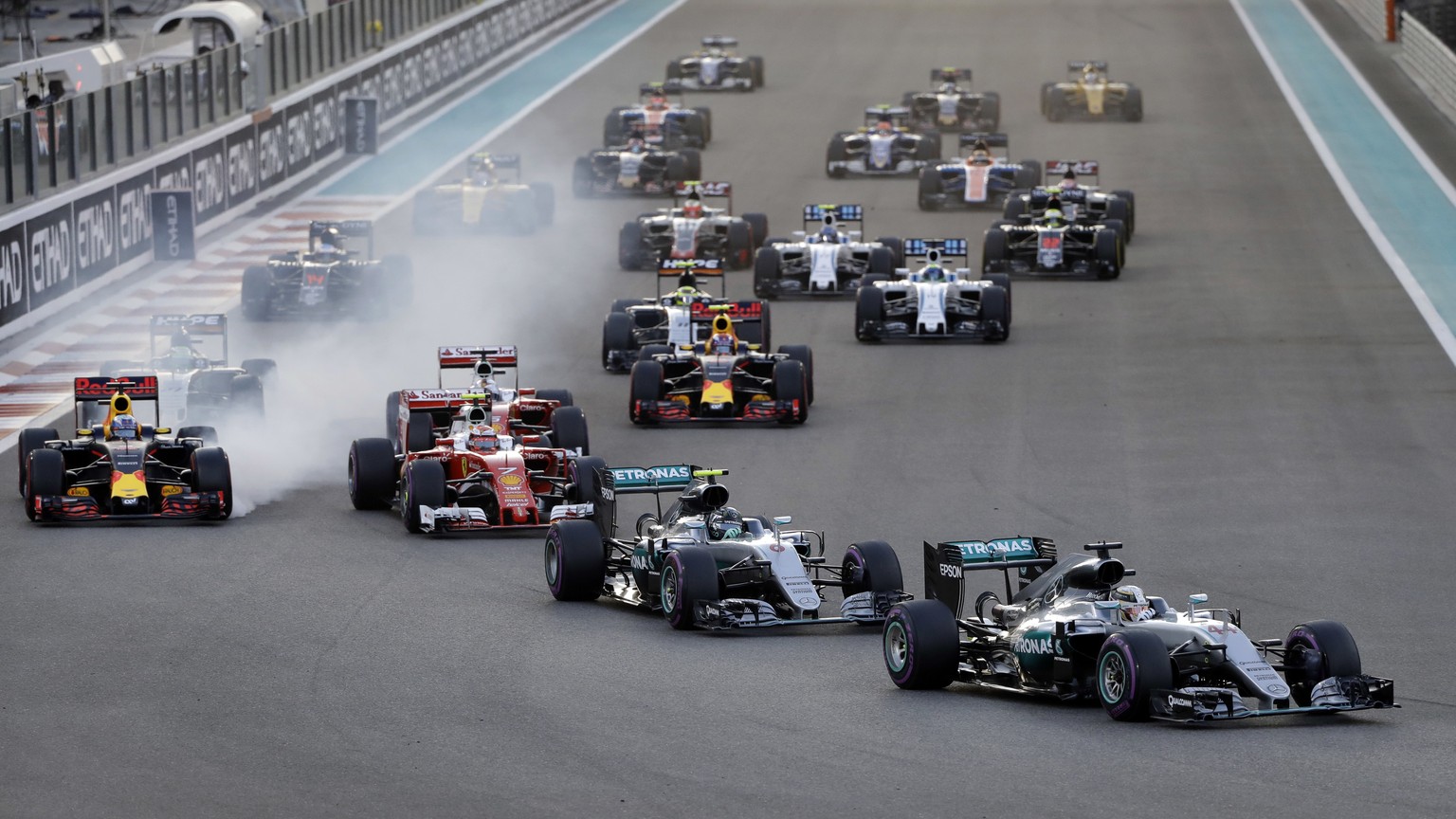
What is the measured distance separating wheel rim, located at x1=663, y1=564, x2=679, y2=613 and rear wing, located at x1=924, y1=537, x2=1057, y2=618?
90.5 inches

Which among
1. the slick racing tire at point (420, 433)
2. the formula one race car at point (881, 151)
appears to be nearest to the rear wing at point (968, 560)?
the slick racing tire at point (420, 433)

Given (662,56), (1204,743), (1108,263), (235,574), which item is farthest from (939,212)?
(1204,743)

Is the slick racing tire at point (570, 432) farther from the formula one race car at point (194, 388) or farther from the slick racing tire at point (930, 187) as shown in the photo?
the slick racing tire at point (930, 187)

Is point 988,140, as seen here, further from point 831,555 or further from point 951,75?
point 831,555

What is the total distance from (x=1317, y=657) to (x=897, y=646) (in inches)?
122

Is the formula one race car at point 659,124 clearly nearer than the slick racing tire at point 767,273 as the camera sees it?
No

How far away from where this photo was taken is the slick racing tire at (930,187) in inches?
1937

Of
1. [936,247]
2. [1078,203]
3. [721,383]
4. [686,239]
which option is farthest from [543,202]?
[721,383]

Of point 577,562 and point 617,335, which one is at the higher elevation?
point 617,335

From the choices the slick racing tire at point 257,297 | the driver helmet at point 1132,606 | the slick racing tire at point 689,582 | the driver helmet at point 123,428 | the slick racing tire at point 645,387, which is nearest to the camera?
the driver helmet at point 1132,606

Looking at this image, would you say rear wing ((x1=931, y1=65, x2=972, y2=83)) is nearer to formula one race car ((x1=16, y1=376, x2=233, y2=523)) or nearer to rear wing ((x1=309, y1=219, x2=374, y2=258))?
rear wing ((x1=309, y1=219, x2=374, y2=258))

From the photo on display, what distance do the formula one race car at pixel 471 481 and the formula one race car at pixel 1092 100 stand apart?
38.3 metres

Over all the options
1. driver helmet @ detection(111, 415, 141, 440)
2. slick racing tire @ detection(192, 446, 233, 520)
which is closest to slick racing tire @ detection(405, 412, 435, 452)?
slick racing tire @ detection(192, 446, 233, 520)

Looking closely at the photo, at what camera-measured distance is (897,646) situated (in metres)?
17.3
